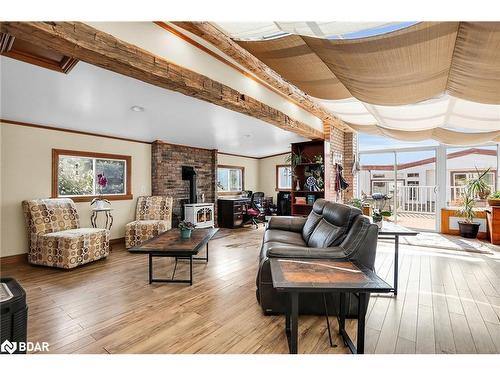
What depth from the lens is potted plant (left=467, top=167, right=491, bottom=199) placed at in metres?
5.38

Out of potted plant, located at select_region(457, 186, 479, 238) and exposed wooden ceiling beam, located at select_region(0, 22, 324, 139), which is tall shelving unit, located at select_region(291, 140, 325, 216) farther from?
potted plant, located at select_region(457, 186, 479, 238)

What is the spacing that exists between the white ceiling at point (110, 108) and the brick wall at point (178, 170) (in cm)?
47

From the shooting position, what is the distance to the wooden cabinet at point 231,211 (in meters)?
6.83

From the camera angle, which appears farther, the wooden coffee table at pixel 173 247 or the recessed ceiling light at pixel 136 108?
the recessed ceiling light at pixel 136 108

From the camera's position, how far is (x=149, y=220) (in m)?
5.07

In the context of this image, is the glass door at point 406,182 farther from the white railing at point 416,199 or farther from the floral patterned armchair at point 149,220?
the floral patterned armchair at point 149,220

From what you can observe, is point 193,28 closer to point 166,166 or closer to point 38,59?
point 38,59

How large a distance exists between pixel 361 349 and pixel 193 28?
3002 mm

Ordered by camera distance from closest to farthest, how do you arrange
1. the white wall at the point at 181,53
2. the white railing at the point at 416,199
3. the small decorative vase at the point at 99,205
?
the white wall at the point at 181,53, the small decorative vase at the point at 99,205, the white railing at the point at 416,199

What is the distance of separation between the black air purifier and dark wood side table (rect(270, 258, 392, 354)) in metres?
1.44

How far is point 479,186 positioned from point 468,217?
0.73m

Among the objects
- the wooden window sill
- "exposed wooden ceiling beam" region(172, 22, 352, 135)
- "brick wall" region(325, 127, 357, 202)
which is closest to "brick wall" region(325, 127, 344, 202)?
"brick wall" region(325, 127, 357, 202)

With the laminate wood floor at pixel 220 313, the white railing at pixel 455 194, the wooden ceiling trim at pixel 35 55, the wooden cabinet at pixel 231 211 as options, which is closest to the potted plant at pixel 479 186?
the white railing at pixel 455 194
